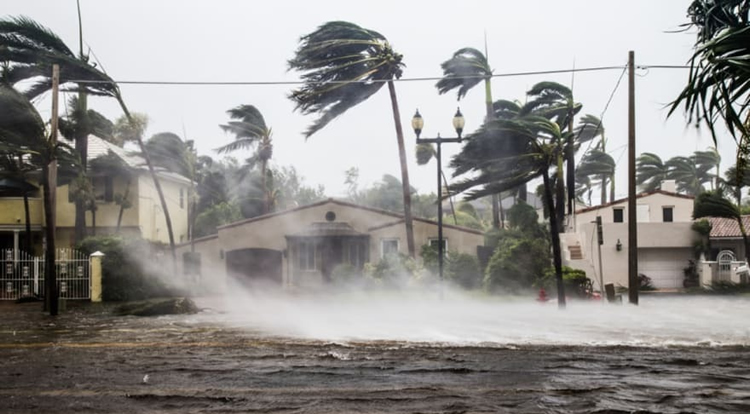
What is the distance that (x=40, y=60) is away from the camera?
26.3 m

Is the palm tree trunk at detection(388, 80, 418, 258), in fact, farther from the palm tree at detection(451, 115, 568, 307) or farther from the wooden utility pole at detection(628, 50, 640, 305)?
the wooden utility pole at detection(628, 50, 640, 305)

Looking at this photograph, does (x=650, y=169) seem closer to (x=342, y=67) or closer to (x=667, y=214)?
(x=667, y=214)

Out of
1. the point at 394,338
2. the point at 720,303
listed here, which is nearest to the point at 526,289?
the point at 720,303

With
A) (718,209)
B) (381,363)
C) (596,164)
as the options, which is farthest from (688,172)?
(381,363)

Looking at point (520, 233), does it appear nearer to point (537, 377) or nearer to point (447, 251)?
point (447, 251)

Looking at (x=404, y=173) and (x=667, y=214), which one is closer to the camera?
(x=404, y=173)

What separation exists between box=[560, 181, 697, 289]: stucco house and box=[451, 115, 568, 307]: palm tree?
17.7 feet

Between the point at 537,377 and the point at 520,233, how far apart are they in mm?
21131

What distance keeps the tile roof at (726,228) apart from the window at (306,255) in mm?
19007

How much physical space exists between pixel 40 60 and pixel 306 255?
13.8 meters

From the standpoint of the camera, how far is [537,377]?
9.34m

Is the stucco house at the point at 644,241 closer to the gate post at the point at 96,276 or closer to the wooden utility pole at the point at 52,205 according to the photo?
the gate post at the point at 96,276

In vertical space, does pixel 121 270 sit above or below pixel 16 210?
below

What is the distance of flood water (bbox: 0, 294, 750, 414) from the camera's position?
799 centimetres
